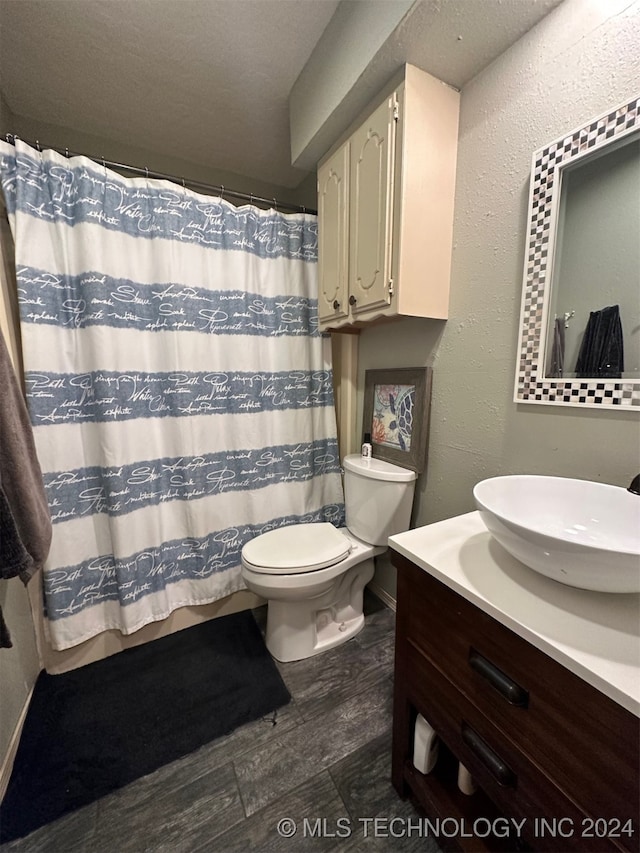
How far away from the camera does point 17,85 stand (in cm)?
136

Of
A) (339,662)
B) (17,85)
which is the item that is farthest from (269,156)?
(339,662)

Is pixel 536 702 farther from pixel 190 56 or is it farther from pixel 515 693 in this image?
pixel 190 56

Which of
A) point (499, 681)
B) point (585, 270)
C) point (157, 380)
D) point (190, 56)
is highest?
point (190, 56)

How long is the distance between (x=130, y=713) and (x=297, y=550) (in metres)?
0.82

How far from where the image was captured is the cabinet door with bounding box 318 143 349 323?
1.34 m

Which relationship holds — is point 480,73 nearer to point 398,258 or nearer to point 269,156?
point 398,258

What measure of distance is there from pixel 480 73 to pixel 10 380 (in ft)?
5.59

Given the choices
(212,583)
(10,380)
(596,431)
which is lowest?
(212,583)

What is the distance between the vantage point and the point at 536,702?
561mm

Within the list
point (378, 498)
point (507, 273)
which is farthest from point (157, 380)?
point (507, 273)

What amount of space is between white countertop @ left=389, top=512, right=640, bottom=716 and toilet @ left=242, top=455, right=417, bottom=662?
0.58m

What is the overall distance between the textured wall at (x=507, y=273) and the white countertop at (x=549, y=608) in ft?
1.20

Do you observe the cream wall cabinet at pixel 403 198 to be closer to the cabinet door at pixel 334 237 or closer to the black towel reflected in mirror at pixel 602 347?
the cabinet door at pixel 334 237

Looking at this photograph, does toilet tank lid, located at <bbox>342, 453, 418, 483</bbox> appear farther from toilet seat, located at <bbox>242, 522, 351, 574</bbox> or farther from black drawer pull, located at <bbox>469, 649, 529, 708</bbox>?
black drawer pull, located at <bbox>469, 649, 529, 708</bbox>
